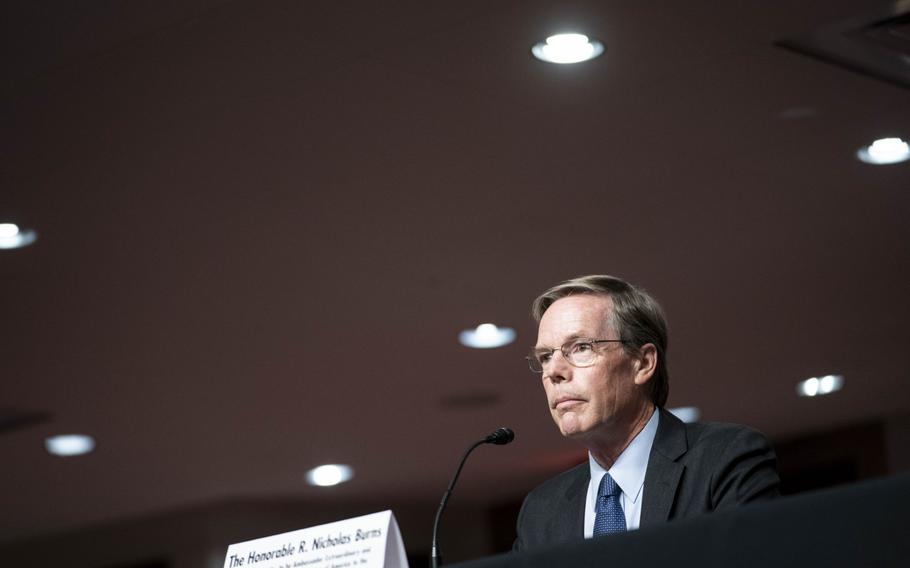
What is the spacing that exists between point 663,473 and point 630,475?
15cm

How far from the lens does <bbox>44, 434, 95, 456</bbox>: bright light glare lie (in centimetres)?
728

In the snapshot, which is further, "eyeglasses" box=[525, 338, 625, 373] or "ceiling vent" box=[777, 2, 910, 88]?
"ceiling vent" box=[777, 2, 910, 88]

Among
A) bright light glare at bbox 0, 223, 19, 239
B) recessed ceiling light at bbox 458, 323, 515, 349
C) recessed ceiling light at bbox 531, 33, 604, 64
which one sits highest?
recessed ceiling light at bbox 458, 323, 515, 349

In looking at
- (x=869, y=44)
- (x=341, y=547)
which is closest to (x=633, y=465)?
(x=341, y=547)

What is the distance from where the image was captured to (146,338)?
228 inches

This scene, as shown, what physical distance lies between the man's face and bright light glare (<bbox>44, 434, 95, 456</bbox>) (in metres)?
5.16

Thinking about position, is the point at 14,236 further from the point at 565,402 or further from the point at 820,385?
the point at 820,385

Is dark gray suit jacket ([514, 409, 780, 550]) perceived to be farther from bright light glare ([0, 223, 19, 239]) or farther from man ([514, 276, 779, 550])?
bright light glare ([0, 223, 19, 239])

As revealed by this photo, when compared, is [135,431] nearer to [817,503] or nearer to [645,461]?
[645,461]

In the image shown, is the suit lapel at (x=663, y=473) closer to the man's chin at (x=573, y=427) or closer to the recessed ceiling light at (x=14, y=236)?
the man's chin at (x=573, y=427)

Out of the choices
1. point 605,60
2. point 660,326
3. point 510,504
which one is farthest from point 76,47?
point 510,504

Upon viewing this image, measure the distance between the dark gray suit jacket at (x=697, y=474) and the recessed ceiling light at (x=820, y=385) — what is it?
512cm

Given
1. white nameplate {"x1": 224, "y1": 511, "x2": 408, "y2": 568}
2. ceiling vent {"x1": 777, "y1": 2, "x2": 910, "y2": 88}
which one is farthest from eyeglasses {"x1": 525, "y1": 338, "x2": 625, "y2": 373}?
ceiling vent {"x1": 777, "y1": 2, "x2": 910, "y2": 88}

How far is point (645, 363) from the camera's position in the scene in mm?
2635
